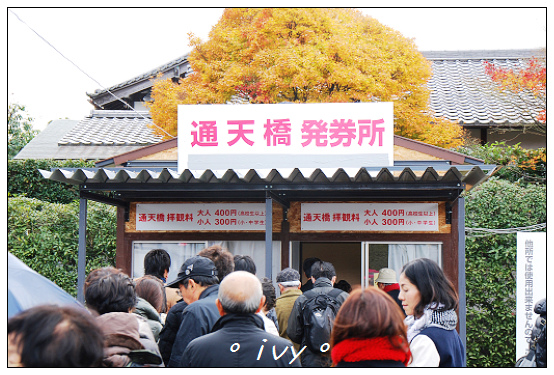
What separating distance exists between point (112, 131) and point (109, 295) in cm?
1359

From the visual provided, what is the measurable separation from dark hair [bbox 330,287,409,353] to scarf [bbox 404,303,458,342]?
47 centimetres

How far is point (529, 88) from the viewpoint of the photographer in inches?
471

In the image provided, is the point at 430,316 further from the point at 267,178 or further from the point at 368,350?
the point at 267,178

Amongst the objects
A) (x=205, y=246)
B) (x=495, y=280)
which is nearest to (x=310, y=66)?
(x=205, y=246)

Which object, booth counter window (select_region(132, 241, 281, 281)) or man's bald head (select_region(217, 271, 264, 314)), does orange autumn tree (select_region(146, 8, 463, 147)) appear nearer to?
booth counter window (select_region(132, 241, 281, 281))

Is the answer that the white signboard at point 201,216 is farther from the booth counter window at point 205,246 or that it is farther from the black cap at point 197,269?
the black cap at point 197,269

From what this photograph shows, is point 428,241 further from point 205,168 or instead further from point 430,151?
point 205,168

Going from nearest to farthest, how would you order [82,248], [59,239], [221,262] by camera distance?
[221,262] → [82,248] → [59,239]

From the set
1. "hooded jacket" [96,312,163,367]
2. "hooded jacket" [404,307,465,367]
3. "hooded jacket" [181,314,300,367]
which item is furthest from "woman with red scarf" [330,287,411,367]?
"hooded jacket" [96,312,163,367]

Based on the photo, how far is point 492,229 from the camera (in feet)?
28.7

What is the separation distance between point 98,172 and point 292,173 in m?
2.32

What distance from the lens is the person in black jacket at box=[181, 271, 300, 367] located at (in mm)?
3053

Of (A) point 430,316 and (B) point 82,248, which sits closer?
(A) point 430,316

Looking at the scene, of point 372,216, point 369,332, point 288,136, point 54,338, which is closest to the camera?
point 54,338
